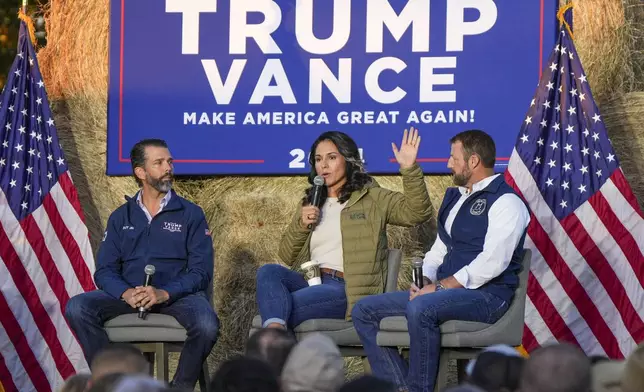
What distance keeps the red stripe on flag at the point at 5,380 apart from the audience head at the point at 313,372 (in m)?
4.24

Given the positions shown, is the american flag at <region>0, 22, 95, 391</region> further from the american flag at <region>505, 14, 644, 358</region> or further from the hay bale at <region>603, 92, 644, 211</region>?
the hay bale at <region>603, 92, 644, 211</region>

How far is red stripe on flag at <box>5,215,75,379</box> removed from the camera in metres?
8.73

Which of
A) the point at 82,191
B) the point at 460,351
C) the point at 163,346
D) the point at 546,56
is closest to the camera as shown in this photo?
the point at 460,351

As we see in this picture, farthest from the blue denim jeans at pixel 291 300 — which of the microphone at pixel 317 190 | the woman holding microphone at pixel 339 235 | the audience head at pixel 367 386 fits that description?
the audience head at pixel 367 386

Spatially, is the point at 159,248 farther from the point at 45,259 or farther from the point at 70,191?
the point at 70,191

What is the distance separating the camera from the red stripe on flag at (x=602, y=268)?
8.02 meters

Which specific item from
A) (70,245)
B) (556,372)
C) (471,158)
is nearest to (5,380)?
(70,245)

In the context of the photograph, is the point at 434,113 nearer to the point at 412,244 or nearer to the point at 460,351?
the point at 412,244

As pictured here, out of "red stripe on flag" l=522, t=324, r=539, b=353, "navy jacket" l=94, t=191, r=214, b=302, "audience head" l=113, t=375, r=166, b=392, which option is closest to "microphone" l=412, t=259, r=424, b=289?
"red stripe on flag" l=522, t=324, r=539, b=353

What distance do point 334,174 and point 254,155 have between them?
4.12ft

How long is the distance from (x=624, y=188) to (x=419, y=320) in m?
2.01

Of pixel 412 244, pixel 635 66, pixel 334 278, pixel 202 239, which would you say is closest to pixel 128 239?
pixel 202 239

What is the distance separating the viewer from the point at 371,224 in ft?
25.1

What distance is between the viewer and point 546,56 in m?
8.63
